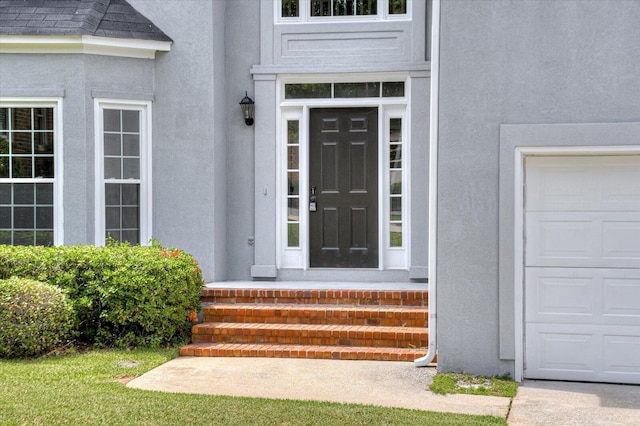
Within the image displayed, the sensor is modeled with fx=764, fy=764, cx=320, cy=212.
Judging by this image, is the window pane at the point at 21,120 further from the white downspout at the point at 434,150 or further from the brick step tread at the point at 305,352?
the white downspout at the point at 434,150

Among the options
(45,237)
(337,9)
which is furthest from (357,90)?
(45,237)

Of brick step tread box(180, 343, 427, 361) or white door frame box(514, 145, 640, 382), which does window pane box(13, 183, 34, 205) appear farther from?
white door frame box(514, 145, 640, 382)

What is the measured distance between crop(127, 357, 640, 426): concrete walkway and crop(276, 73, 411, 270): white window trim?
2.53 m

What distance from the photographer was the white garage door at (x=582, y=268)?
6.96 metres

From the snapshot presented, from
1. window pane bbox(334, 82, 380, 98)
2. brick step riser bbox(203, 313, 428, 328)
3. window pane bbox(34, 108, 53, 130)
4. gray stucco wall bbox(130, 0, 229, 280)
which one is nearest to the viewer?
brick step riser bbox(203, 313, 428, 328)

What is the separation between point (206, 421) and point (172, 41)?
579 centimetres

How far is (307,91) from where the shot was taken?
A: 33.1ft

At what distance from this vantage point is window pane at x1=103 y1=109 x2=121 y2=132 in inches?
379

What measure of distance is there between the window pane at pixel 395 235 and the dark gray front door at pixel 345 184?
210 millimetres

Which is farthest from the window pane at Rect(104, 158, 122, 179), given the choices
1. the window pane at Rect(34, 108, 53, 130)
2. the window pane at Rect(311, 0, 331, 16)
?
the window pane at Rect(311, 0, 331, 16)

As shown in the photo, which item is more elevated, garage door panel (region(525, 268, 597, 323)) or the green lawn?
garage door panel (region(525, 268, 597, 323))

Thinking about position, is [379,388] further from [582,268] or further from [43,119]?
[43,119]

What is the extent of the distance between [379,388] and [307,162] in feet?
13.4

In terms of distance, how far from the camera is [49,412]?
5.63 m
